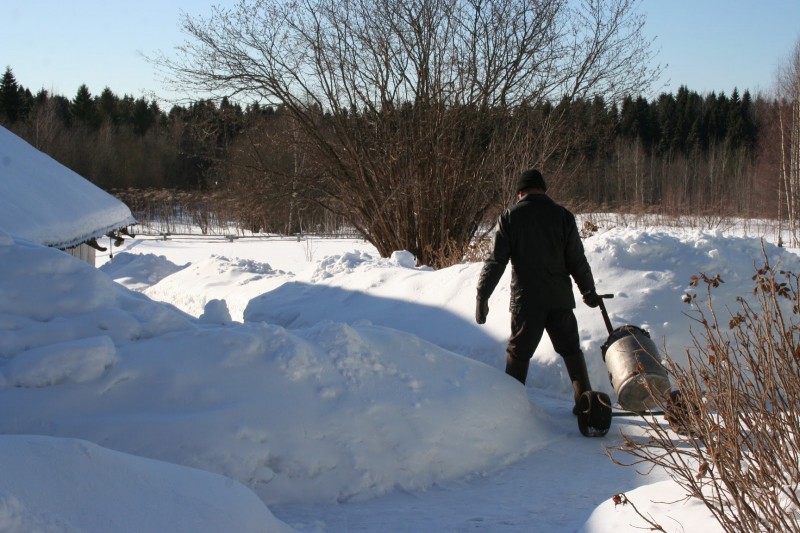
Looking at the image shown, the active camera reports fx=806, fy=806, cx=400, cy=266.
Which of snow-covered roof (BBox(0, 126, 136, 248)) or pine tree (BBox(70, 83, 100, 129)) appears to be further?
pine tree (BBox(70, 83, 100, 129))

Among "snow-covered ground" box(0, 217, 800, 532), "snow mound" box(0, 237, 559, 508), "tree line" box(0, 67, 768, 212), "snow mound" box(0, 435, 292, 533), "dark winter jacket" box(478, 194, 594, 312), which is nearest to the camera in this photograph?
"snow mound" box(0, 435, 292, 533)

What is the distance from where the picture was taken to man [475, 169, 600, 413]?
599 cm

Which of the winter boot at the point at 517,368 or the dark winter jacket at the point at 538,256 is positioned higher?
the dark winter jacket at the point at 538,256

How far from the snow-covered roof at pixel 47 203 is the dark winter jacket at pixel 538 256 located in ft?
16.9

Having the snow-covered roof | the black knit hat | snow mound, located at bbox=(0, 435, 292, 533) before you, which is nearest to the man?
the black knit hat

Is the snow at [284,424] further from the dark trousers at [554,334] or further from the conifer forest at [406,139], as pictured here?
the conifer forest at [406,139]

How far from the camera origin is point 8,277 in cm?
516

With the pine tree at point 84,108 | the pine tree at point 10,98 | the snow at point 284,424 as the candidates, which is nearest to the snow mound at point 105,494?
the snow at point 284,424

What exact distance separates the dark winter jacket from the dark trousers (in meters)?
0.07

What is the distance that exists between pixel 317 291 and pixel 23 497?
391 inches

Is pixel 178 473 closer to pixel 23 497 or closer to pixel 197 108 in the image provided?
pixel 23 497

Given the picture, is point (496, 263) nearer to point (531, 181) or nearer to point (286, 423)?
point (531, 181)

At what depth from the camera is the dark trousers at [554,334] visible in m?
6.00

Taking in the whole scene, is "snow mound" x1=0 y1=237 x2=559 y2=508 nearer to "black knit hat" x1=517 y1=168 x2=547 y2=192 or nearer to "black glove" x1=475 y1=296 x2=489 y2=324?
"black glove" x1=475 y1=296 x2=489 y2=324
